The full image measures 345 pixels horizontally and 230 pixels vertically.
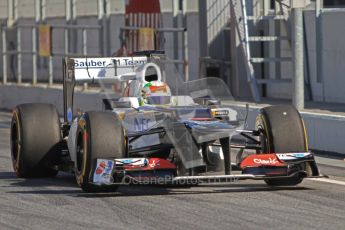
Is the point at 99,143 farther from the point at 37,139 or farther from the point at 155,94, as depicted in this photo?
the point at 155,94

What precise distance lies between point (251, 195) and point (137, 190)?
1.35 m

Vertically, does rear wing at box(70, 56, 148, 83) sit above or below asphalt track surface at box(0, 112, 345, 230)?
above

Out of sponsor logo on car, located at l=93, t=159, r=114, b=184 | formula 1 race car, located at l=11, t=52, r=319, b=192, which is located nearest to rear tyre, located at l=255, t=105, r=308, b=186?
formula 1 race car, located at l=11, t=52, r=319, b=192

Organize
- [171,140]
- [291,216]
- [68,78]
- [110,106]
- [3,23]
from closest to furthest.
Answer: [291,216] < [171,140] < [110,106] < [68,78] < [3,23]

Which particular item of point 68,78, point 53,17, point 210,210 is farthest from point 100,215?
point 53,17

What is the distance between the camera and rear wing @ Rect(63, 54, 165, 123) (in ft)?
48.7

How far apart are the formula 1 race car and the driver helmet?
12 mm

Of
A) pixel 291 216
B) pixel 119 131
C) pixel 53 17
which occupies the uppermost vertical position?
pixel 53 17

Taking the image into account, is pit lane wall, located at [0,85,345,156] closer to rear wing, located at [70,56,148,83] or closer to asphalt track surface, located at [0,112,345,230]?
rear wing, located at [70,56,148,83]

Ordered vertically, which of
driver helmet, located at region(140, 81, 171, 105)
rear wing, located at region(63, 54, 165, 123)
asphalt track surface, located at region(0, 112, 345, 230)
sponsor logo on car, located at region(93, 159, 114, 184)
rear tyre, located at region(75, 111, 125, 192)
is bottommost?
asphalt track surface, located at region(0, 112, 345, 230)

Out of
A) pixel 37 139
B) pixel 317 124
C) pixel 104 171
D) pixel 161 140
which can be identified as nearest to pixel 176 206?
pixel 104 171

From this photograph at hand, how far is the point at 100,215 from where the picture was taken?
35.7 ft

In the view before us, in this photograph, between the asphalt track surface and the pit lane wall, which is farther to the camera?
the pit lane wall

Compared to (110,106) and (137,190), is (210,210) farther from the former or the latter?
(110,106)
